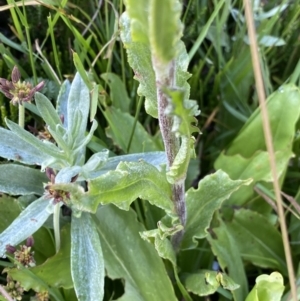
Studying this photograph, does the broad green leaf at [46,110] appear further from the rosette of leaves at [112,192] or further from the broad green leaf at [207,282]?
the broad green leaf at [207,282]

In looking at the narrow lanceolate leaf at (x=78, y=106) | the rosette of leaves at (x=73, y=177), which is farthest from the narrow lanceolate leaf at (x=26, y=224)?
the narrow lanceolate leaf at (x=78, y=106)

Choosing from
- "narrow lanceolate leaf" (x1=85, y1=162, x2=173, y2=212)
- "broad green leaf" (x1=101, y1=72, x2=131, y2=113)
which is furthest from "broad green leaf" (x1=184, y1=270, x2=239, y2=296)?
"broad green leaf" (x1=101, y1=72, x2=131, y2=113)

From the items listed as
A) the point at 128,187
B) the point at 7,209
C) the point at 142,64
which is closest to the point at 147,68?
the point at 142,64

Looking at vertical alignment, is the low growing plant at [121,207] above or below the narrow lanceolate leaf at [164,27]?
below

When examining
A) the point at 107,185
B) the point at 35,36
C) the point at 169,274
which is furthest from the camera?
the point at 35,36

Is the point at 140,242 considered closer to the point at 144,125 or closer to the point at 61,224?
the point at 61,224

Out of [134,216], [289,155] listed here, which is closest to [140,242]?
[134,216]
